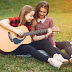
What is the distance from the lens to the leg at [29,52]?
9.72ft

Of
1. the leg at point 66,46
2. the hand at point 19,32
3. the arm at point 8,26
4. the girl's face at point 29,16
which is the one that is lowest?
the leg at point 66,46

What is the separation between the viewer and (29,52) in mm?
3104

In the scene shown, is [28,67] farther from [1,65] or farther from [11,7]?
[11,7]

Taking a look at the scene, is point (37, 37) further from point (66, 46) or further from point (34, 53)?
point (66, 46)

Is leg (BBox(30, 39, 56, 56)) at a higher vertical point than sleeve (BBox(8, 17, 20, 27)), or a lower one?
lower

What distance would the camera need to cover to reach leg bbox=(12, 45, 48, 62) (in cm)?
296

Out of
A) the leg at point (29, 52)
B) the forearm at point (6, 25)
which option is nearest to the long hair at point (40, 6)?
the forearm at point (6, 25)

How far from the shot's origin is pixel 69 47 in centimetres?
336

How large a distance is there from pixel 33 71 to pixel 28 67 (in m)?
0.16

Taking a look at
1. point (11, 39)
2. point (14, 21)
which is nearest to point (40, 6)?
point (14, 21)

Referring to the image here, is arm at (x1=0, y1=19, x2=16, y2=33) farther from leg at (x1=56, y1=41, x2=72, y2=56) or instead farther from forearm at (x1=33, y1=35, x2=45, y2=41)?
leg at (x1=56, y1=41, x2=72, y2=56)

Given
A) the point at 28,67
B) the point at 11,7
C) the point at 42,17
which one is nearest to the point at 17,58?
the point at 28,67

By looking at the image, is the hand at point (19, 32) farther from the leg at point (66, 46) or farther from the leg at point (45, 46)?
the leg at point (66, 46)

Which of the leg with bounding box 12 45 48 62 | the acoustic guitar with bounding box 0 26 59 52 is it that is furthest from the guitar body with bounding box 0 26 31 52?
the leg with bounding box 12 45 48 62
